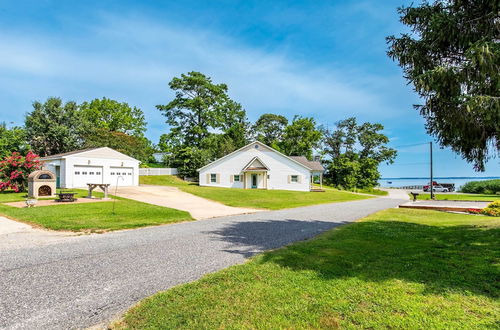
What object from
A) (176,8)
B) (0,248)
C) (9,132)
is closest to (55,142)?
(9,132)

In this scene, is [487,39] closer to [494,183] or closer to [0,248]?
[0,248]

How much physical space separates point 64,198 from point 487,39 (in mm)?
18503

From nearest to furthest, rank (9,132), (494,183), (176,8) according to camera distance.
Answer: (176,8), (9,132), (494,183)

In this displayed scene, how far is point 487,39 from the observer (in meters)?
Result: 5.40

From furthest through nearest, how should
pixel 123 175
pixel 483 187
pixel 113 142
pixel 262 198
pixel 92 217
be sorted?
pixel 113 142
pixel 483 187
pixel 123 175
pixel 262 198
pixel 92 217

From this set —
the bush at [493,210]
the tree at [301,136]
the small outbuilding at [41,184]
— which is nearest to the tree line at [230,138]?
the tree at [301,136]

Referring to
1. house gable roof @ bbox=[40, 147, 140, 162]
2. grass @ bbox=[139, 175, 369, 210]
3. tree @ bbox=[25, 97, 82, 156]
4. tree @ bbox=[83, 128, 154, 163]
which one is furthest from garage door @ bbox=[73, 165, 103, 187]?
tree @ bbox=[25, 97, 82, 156]

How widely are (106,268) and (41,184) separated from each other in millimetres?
16331

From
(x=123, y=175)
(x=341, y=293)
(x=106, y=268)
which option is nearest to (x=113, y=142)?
(x=123, y=175)

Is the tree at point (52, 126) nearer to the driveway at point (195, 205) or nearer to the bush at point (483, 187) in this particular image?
the driveway at point (195, 205)

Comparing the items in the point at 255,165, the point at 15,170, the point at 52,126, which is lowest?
the point at 15,170

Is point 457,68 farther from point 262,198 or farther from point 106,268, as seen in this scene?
point 262,198

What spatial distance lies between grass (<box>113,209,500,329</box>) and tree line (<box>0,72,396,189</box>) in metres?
33.4

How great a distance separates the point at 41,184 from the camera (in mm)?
17141
